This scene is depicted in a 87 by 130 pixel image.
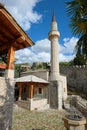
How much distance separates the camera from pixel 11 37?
22.5 ft

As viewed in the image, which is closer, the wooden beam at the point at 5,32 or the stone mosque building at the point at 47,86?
the wooden beam at the point at 5,32

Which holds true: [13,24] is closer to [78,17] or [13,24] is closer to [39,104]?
[78,17]

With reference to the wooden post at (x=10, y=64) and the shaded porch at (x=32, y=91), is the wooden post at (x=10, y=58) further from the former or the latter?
the shaded porch at (x=32, y=91)

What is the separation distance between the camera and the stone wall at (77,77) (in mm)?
31156

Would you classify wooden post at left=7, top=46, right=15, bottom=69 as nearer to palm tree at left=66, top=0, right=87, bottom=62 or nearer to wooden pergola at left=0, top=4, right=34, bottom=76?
wooden pergola at left=0, top=4, right=34, bottom=76

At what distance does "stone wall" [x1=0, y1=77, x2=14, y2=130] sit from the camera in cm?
633

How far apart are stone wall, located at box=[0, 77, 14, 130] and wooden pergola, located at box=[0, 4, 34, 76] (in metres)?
0.68

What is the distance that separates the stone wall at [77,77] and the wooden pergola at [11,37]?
25.7 meters

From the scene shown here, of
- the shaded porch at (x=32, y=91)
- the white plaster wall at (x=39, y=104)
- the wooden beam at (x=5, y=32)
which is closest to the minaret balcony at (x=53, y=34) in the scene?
the shaded porch at (x=32, y=91)

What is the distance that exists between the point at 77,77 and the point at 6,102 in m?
27.4

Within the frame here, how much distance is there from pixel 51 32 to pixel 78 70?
12.2 meters

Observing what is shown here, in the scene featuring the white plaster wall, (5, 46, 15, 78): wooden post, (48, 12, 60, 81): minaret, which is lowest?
the white plaster wall

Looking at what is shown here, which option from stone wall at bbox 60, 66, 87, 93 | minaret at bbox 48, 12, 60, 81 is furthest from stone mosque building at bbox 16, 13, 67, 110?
stone wall at bbox 60, 66, 87, 93

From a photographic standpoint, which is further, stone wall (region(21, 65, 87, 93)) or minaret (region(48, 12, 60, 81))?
stone wall (region(21, 65, 87, 93))
